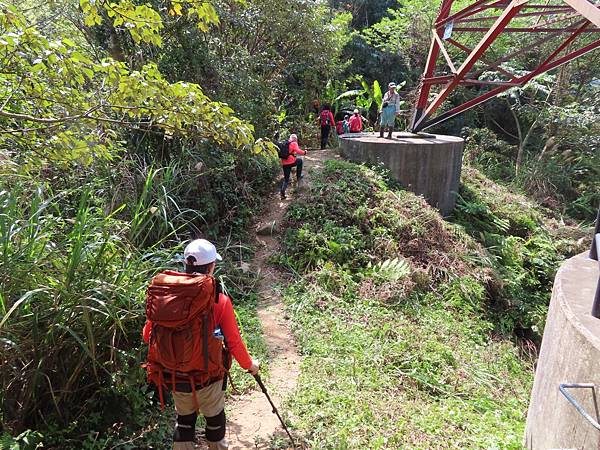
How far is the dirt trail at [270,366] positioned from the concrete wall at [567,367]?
199cm

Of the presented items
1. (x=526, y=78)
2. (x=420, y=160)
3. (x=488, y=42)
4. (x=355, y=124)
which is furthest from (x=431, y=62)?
(x=488, y=42)

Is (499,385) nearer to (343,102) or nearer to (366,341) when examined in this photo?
Answer: (366,341)

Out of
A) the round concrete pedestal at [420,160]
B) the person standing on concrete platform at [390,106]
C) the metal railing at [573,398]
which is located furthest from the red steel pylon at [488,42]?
the metal railing at [573,398]

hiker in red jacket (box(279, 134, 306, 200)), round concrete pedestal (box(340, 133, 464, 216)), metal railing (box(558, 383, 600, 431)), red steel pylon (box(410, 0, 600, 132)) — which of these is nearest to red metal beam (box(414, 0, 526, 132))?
red steel pylon (box(410, 0, 600, 132))

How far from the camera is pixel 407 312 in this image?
21.3 ft

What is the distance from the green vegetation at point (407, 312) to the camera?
403 cm

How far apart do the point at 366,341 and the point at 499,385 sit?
5.29 feet

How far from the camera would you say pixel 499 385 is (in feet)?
17.4

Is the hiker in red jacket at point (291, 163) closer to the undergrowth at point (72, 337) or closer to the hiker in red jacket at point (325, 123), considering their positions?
the hiker in red jacket at point (325, 123)

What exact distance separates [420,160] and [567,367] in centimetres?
769

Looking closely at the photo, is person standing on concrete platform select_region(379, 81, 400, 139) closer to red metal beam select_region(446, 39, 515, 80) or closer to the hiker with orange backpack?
red metal beam select_region(446, 39, 515, 80)


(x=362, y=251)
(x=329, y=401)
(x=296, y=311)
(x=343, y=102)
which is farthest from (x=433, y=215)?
(x=343, y=102)

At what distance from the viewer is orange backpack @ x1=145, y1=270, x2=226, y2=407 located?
2.60m

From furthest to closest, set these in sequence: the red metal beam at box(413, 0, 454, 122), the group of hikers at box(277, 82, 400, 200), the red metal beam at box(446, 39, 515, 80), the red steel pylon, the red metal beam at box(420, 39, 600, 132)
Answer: the red metal beam at box(413, 0, 454, 122), the red metal beam at box(446, 39, 515, 80), the group of hikers at box(277, 82, 400, 200), the red metal beam at box(420, 39, 600, 132), the red steel pylon
